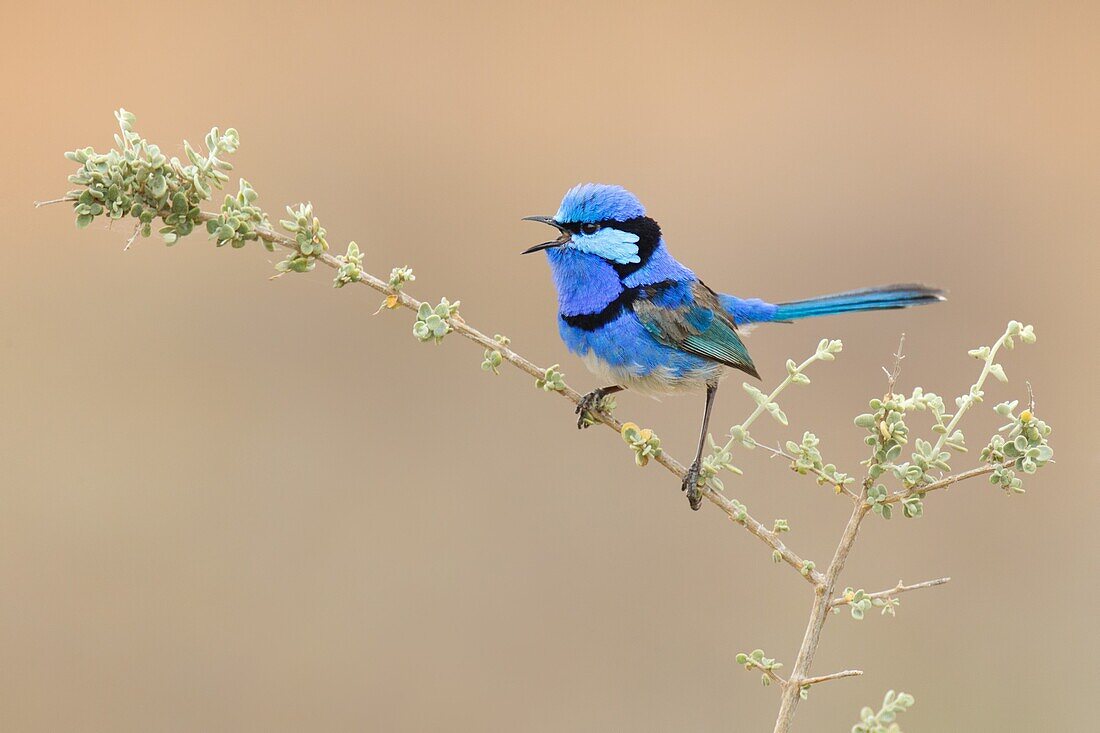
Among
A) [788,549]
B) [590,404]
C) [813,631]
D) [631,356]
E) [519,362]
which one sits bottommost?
[813,631]

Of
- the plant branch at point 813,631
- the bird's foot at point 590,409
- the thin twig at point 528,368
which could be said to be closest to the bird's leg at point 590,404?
the bird's foot at point 590,409

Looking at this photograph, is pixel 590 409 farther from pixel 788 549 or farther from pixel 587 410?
pixel 788 549

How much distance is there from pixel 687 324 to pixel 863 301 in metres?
0.55

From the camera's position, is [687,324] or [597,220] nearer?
[597,220]

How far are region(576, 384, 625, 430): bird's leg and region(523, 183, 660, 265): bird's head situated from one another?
0.42 m

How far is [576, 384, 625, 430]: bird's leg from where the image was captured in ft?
8.75

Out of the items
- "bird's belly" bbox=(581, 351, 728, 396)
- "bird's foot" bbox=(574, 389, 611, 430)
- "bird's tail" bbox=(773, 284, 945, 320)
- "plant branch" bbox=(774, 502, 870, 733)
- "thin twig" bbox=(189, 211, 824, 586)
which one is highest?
"bird's tail" bbox=(773, 284, 945, 320)

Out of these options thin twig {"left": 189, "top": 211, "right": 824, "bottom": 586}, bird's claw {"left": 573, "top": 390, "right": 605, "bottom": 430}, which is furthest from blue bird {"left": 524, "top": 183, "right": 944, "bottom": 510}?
thin twig {"left": 189, "top": 211, "right": 824, "bottom": 586}

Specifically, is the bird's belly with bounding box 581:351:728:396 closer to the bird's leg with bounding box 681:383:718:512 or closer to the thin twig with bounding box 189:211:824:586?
the bird's leg with bounding box 681:383:718:512

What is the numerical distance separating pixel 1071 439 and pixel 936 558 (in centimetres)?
160

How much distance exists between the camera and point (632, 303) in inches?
137

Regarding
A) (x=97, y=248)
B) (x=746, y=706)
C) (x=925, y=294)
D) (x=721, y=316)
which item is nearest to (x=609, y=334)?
(x=721, y=316)

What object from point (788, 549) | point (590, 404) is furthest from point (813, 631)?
point (590, 404)

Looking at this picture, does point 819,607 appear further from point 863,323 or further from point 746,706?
point 863,323
